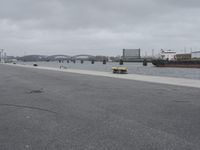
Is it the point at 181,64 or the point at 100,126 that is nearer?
the point at 100,126

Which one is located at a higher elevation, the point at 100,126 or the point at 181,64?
the point at 181,64

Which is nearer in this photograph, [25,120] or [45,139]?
[45,139]

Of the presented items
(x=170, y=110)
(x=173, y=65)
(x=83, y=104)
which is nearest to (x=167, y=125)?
(x=170, y=110)

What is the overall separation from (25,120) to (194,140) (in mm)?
4214

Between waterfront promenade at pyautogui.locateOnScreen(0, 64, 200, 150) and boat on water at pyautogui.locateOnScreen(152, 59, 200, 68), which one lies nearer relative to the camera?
waterfront promenade at pyautogui.locateOnScreen(0, 64, 200, 150)

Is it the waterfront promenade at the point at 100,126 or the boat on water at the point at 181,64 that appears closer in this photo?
the waterfront promenade at the point at 100,126

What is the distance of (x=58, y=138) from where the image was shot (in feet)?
16.5

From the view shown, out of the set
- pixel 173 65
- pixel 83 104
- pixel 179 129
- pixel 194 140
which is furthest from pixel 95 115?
pixel 173 65

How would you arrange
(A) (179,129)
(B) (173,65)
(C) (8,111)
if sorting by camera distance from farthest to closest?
(B) (173,65) → (C) (8,111) → (A) (179,129)

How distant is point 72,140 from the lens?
16.1 feet

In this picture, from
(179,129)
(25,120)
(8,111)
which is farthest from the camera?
(8,111)

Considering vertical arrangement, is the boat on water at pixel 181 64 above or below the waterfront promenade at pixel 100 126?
above

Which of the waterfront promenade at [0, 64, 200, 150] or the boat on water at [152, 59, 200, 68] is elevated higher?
the boat on water at [152, 59, 200, 68]

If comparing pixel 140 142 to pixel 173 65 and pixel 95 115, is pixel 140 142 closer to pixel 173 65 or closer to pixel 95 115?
pixel 95 115
